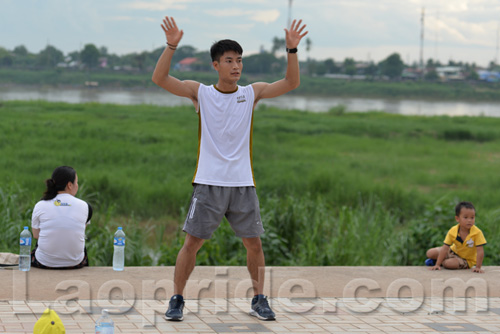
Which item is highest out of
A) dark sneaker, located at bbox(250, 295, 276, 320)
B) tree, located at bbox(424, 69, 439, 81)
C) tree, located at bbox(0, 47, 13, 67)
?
tree, located at bbox(0, 47, 13, 67)

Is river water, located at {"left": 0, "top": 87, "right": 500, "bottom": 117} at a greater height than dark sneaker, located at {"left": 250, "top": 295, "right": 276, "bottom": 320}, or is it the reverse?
river water, located at {"left": 0, "top": 87, "right": 500, "bottom": 117}

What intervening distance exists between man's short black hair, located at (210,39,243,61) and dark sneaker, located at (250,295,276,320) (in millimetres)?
1651

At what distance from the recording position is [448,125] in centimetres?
3158

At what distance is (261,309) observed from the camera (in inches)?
218

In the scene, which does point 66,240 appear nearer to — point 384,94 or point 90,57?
point 90,57

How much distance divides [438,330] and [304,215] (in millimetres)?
5821

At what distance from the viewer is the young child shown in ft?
24.4

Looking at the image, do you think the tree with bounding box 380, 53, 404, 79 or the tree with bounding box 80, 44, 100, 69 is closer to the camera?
the tree with bounding box 80, 44, 100, 69

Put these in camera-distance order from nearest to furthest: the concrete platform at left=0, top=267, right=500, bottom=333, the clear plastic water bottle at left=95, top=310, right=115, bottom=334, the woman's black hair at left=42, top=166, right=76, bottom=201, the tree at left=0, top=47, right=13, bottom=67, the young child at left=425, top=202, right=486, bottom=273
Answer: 1. the clear plastic water bottle at left=95, top=310, right=115, bottom=334
2. the concrete platform at left=0, top=267, right=500, bottom=333
3. the woman's black hair at left=42, top=166, right=76, bottom=201
4. the young child at left=425, top=202, right=486, bottom=273
5. the tree at left=0, top=47, right=13, bottom=67

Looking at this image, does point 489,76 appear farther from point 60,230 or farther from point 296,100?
point 60,230

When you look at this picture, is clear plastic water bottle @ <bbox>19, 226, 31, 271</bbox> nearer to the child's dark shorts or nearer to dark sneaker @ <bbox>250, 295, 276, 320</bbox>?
dark sneaker @ <bbox>250, 295, 276, 320</bbox>

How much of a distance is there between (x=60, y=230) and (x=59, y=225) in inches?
1.7

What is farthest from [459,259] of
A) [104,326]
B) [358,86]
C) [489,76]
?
[489,76]

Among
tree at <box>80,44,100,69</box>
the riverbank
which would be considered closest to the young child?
the riverbank
